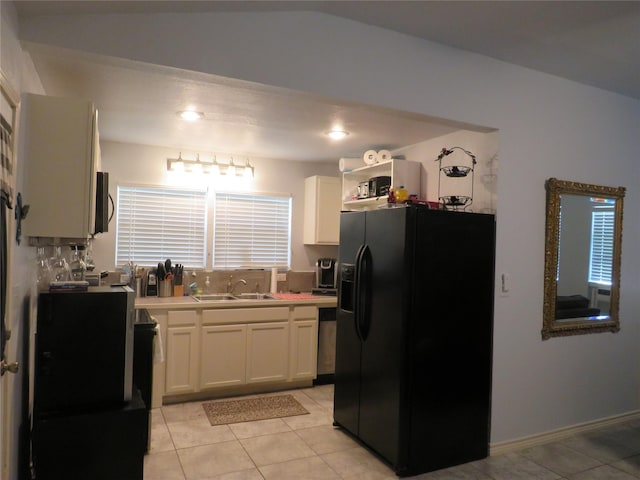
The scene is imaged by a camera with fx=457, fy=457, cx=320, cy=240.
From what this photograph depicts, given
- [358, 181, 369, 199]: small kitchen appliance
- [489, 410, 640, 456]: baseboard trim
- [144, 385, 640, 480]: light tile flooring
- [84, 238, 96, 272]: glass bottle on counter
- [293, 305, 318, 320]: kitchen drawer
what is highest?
[358, 181, 369, 199]: small kitchen appliance

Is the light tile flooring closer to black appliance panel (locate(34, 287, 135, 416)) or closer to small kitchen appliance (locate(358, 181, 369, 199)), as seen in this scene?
black appliance panel (locate(34, 287, 135, 416))

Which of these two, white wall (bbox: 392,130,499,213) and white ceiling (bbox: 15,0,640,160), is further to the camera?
white wall (bbox: 392,130,499,213)

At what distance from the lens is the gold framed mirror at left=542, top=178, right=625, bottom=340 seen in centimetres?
324

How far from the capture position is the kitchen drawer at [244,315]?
3.97 metres

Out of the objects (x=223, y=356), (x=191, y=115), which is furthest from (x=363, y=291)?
(x=191, y=115)

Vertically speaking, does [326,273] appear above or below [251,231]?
below

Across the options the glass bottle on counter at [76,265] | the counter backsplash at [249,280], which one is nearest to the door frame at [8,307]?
the glass bottle on counter at [76,265]

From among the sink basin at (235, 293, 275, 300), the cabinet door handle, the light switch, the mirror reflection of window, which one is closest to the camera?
the cabinet door handle

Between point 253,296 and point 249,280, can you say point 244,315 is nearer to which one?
point 253,296

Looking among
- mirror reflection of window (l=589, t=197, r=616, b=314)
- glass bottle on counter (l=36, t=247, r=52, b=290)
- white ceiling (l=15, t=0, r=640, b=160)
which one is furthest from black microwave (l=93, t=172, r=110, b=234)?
mirror reflection of window (l=589, t=197, r=616, b=314)

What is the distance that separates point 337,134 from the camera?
148 inches

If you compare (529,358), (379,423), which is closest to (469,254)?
(529,358)

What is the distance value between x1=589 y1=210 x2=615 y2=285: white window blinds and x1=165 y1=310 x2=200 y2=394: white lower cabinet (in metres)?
3.22

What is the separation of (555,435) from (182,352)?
9.72 ft
